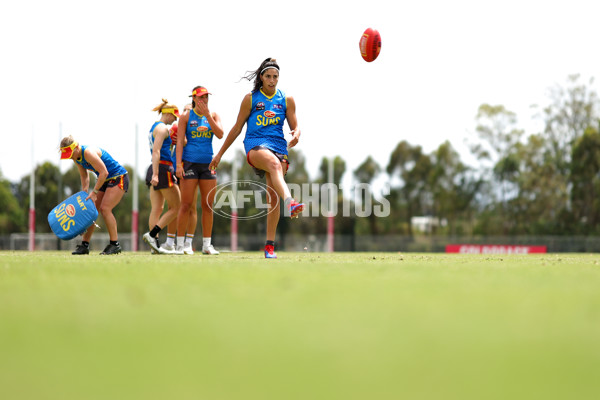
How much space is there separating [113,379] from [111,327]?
0.63 metres

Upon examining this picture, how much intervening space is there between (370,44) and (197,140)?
314 cm

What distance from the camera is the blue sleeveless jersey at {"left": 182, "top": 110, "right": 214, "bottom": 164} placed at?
7.98 metres

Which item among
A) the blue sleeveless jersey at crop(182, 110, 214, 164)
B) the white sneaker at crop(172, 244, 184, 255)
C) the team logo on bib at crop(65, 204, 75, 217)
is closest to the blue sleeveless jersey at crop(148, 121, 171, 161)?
the blue sleeveless jersey at crop(182, 110, 214, 164)

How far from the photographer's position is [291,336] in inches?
73.0

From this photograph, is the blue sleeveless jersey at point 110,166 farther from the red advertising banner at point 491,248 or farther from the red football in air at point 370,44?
the red advertising banner at point 491,248

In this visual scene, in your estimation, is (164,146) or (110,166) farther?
(164,146)

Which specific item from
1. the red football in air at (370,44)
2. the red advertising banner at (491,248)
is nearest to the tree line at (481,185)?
the red advertising banner at (491,248)

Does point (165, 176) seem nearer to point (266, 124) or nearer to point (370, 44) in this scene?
point (266, 124)

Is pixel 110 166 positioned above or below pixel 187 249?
above

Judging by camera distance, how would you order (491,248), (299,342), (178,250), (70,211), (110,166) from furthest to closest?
(491,248) < (178,250) < (110,166) < (70,211) < (299,342)

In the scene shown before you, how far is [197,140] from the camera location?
8062mm

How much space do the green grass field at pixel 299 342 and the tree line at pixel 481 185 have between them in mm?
38823

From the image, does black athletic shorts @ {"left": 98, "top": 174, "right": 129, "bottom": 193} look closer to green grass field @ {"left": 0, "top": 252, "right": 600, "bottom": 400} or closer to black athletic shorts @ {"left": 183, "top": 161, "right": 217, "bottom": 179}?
black athletic shorts @ {"left": 183, "top": 161, "right": 217, "bottom": 179}

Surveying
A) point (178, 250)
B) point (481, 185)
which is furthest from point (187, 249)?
point (481, 185)
